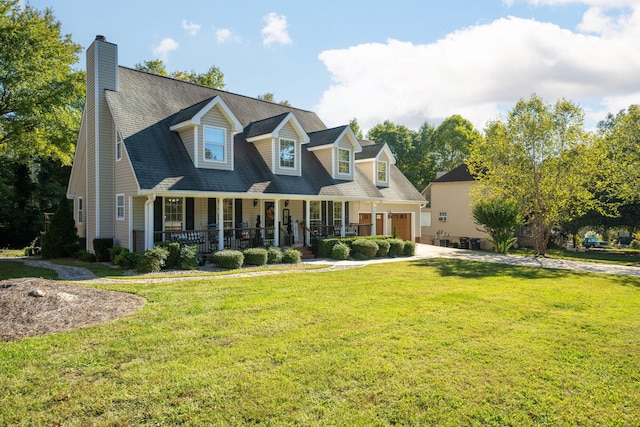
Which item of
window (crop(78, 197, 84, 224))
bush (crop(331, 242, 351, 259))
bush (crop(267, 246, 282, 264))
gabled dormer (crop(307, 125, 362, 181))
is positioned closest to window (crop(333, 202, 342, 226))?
gabled dormer (crop(307, 125, 362, 181))

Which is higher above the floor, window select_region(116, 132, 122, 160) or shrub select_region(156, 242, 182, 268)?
window select_region(116, 132, 122, 160)

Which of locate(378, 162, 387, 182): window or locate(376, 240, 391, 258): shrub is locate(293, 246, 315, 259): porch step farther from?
locate(378, 162, 387, 182): window

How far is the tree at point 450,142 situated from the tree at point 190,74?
3062 centimetres

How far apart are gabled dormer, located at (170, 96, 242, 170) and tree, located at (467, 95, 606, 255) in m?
14.9

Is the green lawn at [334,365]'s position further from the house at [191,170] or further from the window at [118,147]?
the window at [118,147]

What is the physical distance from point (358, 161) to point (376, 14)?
1429 cm

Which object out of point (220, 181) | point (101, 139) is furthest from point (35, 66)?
point (220, 181)

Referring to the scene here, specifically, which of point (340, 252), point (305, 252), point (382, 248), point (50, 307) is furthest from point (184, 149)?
point (50, 307)

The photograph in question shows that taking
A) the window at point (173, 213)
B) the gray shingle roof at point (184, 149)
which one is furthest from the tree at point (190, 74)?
the window at point (173, 213)

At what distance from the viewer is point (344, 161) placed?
75.1ft

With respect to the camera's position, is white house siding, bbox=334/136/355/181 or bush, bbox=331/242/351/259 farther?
white house siding, bbox=334/136/355/181

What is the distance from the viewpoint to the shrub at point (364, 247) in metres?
19.3

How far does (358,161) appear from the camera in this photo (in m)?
25.9

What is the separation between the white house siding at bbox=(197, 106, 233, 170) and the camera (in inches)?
665
